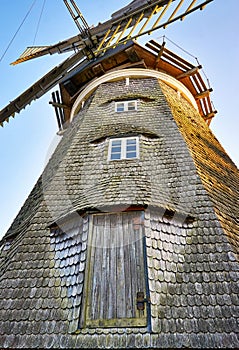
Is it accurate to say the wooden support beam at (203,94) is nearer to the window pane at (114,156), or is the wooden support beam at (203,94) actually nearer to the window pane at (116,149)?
the window pane at (116,149)

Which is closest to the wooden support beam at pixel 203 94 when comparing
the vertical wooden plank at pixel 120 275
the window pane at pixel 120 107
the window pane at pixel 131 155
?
the window pane at pixel 120 107

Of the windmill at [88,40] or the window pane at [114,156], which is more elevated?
the windmill at [88,40]

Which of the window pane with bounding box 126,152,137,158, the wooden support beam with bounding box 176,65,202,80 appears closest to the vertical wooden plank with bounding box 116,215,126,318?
the window pane with bounding box 126,152,137,158

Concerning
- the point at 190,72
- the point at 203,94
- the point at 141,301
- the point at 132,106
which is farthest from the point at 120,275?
the point at 203,94

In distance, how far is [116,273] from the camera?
4.63m

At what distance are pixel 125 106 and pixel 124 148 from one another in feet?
8.18

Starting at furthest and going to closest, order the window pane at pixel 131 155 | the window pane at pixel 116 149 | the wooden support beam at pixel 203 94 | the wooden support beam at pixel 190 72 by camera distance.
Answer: the wooden support beam at pixel 203 94, the wooden support beam at pixel 190 72, the window pane at pixel 116 149, the window pane at pixel 131 155

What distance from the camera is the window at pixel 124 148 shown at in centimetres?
707

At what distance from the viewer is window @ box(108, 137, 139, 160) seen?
7070mm

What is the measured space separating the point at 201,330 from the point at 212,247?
132cm

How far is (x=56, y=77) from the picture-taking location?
11.0 meters

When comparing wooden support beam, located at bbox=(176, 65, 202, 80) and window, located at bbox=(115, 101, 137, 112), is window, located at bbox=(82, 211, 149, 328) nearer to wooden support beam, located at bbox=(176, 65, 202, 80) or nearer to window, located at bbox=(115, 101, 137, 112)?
window, located at bbox=(115, 101, 137, 112)

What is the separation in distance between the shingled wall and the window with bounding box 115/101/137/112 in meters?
1.11

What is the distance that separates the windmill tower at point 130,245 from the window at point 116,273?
15 mm
